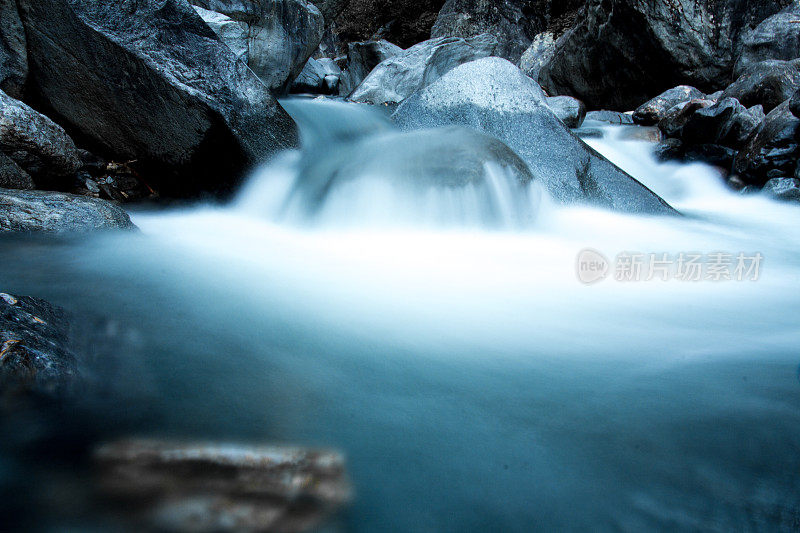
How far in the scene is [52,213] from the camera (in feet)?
10.0

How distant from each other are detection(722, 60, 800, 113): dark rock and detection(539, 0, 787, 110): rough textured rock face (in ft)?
9.46

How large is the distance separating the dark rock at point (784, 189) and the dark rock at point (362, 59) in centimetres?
933

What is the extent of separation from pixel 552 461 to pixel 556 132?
4.50m

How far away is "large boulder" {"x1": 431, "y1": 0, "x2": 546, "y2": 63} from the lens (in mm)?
18375

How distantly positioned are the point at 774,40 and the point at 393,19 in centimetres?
1598

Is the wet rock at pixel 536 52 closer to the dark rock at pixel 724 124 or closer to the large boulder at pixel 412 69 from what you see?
the large boulder at pixel 412 69

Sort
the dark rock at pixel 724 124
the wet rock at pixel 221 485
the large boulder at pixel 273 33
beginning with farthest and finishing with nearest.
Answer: the large boulder at pixel 273 33, the dark rock at pixel 724 124, the wet rock at pixel 221 485

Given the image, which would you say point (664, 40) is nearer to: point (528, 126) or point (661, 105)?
point (661, 105)

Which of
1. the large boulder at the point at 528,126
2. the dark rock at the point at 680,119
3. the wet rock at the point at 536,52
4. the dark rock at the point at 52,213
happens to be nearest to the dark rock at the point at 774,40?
the dark rock at the point at 680,119

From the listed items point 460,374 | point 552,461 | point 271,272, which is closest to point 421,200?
point 271,272

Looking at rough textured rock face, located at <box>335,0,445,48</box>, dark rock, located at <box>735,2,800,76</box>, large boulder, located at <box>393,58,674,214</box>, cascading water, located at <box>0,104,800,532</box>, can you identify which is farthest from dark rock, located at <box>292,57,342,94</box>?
rough textured rock face, located at <box>335,0,445,48</box>

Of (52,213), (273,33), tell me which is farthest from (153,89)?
(273,33)

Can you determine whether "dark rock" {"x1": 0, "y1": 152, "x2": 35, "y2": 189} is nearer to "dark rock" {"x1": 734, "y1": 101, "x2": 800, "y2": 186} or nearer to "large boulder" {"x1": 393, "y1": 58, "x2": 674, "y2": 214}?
"large boulder" {"x1": 393, "y1": 58, "x2": 674, "y2": 214}

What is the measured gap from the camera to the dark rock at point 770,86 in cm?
778
